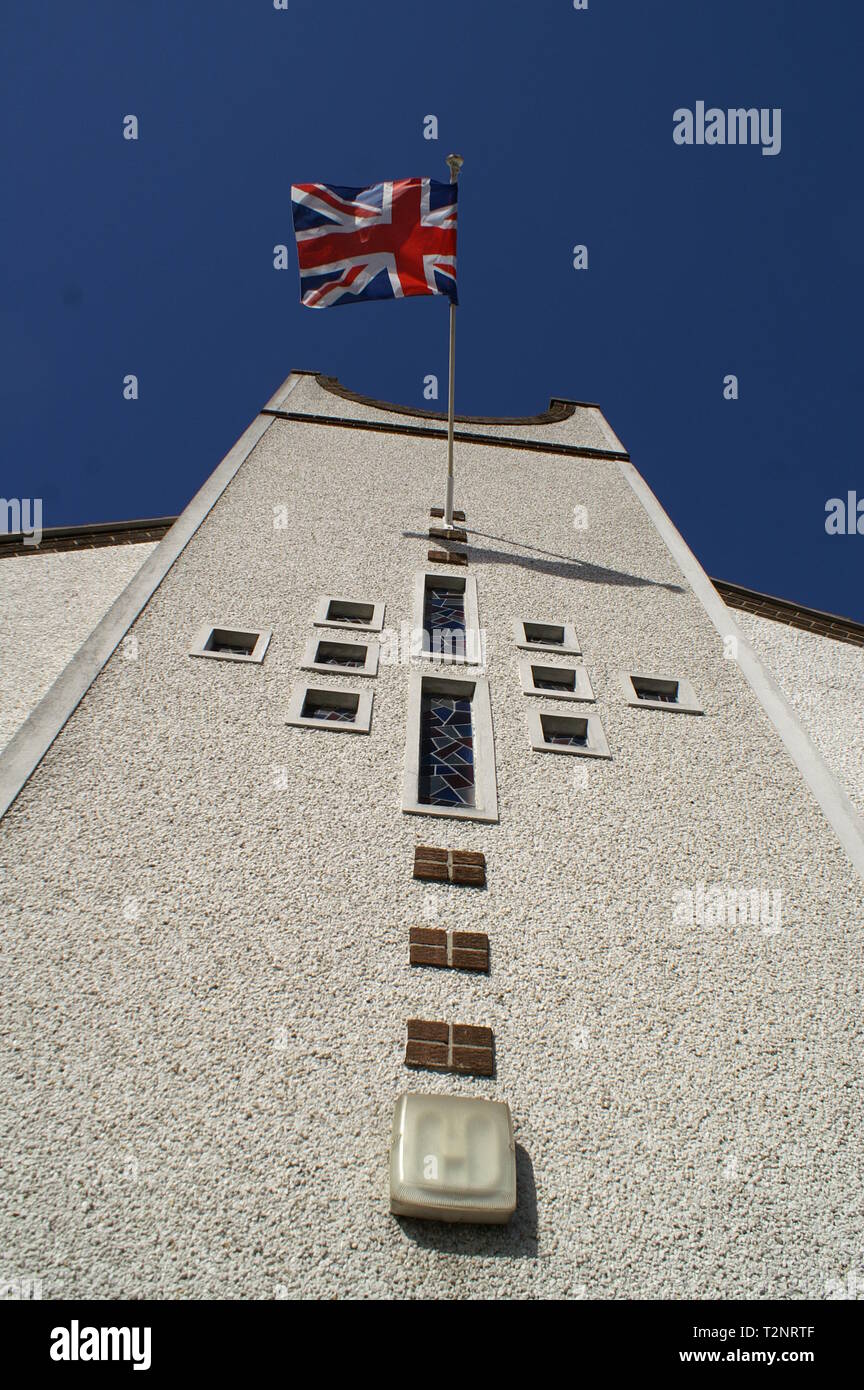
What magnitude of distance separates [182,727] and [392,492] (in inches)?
205

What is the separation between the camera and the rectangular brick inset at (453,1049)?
152 inches

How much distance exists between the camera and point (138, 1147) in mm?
3404

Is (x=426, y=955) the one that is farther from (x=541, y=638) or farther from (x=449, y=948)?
(x=541, y=638)

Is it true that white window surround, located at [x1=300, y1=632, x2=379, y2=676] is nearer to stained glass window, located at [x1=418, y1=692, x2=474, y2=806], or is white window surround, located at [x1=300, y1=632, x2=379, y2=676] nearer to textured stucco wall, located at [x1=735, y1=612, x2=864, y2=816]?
stained glass window, located at [x1=418, y1=692, x2=474, y2=806]

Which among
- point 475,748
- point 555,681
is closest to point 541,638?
point 555,681

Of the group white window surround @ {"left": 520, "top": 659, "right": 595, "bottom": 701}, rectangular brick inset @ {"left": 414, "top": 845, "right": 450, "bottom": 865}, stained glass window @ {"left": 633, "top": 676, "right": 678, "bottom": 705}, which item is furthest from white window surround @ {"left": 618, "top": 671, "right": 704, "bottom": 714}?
rectangular brick inset @ {"left": 414, "top": 845, "right": 450, "bottom": 865}

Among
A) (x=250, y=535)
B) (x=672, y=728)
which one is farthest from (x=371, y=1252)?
(x=250, y=535)

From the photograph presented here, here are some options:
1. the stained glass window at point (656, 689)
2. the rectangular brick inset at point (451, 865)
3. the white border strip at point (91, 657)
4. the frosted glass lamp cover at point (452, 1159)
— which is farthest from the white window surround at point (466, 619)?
the frosted glass lamp cover at point (452, 1159)

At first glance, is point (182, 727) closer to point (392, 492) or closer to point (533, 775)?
point (533, 775)

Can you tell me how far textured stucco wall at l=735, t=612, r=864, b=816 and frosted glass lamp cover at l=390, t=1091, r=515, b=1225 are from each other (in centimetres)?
467

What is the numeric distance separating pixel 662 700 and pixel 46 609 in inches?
230

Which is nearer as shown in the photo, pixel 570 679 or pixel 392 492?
pixel 570 679

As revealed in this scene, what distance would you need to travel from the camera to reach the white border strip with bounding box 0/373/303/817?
198 inches

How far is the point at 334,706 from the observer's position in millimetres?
6324
